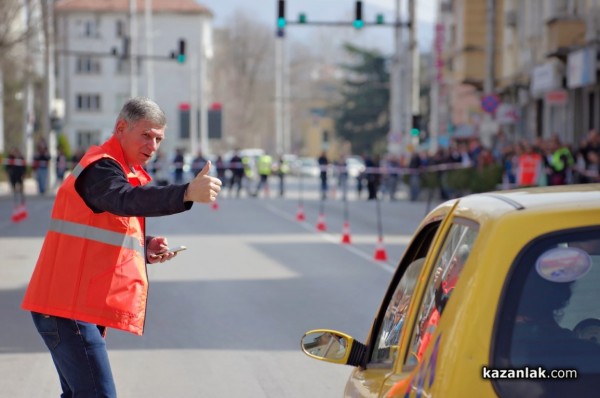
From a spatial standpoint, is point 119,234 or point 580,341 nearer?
point 580,341

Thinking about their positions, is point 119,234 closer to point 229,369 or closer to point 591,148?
point 229,369

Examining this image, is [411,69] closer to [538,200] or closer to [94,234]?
[94,234]

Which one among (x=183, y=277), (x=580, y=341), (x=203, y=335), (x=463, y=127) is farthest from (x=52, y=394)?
(x=463, y=127)

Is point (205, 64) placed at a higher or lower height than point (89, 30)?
lower

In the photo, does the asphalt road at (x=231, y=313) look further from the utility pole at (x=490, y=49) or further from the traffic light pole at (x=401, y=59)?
the traffic light pole at (x=401, y=59)

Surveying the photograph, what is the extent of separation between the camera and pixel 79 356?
17.0 feet

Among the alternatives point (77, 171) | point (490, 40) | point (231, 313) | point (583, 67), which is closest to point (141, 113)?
point (77, 171)

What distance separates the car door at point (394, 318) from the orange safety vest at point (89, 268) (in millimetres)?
872

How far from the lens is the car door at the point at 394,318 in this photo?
181 inches

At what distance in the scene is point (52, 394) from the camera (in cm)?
890

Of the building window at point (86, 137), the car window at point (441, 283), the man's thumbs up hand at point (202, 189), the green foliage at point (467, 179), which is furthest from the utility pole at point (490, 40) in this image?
the building window at point (86, 137)

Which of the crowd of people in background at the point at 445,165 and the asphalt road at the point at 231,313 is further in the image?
the crowd of people in background at the point at 445,165

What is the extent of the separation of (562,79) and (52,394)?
107 ft

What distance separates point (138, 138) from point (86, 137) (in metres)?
101
